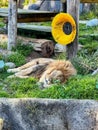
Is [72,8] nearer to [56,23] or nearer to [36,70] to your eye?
[56,23]

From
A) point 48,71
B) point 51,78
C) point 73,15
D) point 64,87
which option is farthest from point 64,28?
point 64,87

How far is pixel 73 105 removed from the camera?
5.20 metres

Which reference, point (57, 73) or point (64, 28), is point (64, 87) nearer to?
point (57, 73)

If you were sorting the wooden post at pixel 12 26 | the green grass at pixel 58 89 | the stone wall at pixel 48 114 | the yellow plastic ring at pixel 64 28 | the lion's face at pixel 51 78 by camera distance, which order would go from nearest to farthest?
1. the stone wall at pixel 48 114
2. the green grass at pixel 58 89
3. the lion's face at pixel 51 78
4. the yellow plastic ring at pixel 64 28
5. the wooden post at pixel 12 26

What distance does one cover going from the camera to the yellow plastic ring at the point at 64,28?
8094mm

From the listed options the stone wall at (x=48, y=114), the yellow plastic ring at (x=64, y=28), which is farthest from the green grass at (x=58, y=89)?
the yellow plastic ring at (x=64, y=28)

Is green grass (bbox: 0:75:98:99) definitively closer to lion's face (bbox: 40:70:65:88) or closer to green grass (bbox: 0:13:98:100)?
green grass (bbox: 0:13:98:100)

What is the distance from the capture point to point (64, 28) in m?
8.39

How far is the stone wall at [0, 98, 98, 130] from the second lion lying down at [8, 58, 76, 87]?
58.9 inches

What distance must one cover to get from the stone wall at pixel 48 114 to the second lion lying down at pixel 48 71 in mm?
1496

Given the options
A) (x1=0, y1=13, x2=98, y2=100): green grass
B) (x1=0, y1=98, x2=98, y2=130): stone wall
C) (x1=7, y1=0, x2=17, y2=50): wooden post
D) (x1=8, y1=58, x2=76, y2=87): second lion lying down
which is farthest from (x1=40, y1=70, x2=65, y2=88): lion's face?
(x1=7, y1=0, x2=17, y2=50): wooden post

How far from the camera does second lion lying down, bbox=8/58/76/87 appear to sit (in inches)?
270

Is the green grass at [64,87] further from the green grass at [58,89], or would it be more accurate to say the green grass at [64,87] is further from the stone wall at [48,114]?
the stone wall at [48,114]

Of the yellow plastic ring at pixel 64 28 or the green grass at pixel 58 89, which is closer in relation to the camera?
the green grass at pixel 58 89
